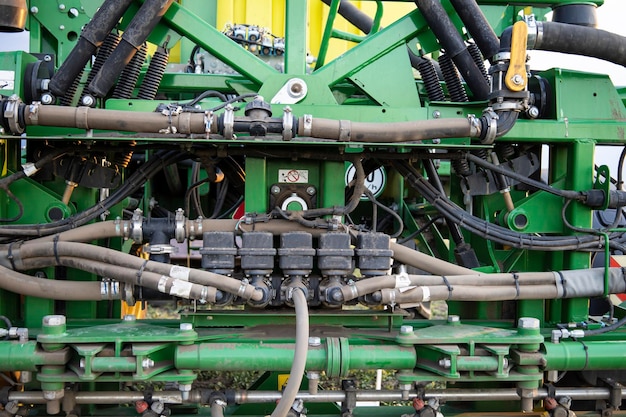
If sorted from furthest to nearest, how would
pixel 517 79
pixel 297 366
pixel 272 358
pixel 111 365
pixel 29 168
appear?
pixel 29 168
pixel 517 79
pixel 272 358
pixel 111 365
pixel 297 366

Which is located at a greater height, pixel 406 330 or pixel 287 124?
pixel 287 124

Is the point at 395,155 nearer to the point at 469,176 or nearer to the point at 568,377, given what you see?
the point at 469,176

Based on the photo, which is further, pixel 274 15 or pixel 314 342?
pixel 274 15

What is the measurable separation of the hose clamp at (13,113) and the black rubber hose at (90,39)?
8.8 inches

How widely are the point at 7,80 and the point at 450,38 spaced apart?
195 centimetres

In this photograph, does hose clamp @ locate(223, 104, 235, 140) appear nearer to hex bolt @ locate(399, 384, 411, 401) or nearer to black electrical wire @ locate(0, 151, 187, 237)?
black electrical wire @ locate(0, 151, 187, 237)

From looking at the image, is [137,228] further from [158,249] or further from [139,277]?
[139,277]

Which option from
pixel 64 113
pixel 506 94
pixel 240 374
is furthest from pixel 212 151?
pixel 240 374

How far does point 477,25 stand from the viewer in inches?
117

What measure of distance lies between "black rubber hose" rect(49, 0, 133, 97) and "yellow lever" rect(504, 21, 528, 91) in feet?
5.36

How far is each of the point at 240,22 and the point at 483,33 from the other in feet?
7.52

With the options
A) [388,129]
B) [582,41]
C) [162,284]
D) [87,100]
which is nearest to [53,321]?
[162,284]

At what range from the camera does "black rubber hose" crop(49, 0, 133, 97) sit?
2.87 metres

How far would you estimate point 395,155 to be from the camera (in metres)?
3.12
